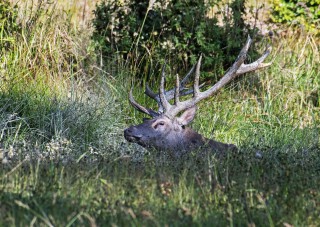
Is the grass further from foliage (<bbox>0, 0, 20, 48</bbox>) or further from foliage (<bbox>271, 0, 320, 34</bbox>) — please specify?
foliage (<bbox>271, 0, 320, 34</bbox>)

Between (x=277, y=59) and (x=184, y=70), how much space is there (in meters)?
1.54

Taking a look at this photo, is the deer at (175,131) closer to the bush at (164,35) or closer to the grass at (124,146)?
the grass at (124,146)

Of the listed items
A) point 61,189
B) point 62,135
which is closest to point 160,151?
point 62,135

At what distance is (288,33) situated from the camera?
11922mm

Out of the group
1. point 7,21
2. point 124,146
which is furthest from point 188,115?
point 7,21

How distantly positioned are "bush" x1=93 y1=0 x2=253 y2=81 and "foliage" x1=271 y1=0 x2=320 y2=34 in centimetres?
192

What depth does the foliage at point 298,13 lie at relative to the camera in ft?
38.7

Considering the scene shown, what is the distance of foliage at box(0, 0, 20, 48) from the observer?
9594 mm

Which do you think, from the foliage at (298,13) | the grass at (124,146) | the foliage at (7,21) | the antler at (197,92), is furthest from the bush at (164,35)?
the foliage at (298,13)

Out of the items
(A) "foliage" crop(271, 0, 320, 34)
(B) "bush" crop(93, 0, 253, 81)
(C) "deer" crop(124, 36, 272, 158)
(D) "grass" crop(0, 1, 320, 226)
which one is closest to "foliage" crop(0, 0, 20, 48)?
(D) "grass" crop(0, 1, 320, 226)

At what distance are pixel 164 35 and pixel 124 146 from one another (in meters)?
2.49

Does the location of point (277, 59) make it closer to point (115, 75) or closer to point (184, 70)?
point (184, 70)

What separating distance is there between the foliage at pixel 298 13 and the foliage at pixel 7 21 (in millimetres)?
4343

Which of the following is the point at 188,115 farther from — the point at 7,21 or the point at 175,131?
the point at 7,21
